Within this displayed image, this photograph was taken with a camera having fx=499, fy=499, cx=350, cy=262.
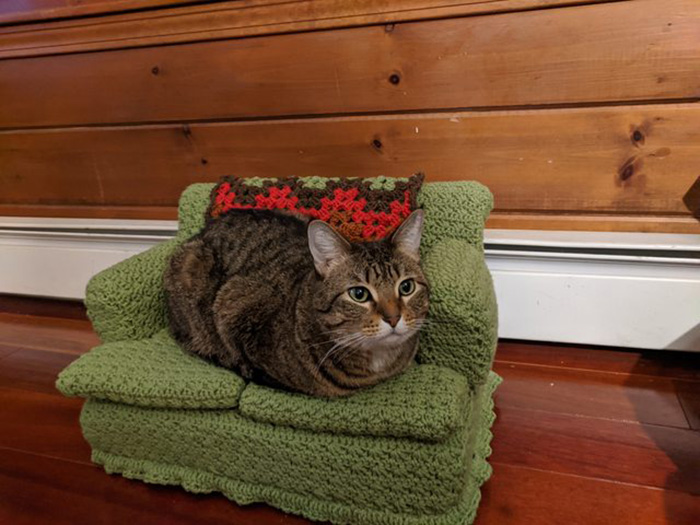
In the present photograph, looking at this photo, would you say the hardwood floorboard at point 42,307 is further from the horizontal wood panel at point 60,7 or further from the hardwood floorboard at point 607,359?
the hardwood floorboard at point 607,359

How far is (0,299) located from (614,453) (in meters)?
2.58

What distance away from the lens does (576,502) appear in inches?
42.2

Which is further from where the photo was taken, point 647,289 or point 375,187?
point 647,289

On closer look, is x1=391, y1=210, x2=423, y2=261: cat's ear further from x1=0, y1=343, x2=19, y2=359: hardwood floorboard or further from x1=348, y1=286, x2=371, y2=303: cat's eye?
x1=0, y1=343, x2=19, y2=359: hardwood floorboard

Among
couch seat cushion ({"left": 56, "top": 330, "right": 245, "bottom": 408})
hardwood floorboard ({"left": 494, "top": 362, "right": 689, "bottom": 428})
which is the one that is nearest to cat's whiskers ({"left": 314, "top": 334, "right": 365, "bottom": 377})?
couch seat cushion ({"left": 56, "top": 330, "right": 245, "bottom": 408})

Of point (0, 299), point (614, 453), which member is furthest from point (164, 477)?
point (0, 299)

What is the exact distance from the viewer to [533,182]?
1.53m

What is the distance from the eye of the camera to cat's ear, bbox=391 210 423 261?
0.97 metres

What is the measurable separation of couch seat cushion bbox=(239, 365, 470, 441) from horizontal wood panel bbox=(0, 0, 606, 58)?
1013mm

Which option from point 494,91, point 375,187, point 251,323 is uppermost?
point 494,91

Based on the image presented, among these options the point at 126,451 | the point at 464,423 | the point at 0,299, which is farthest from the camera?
the point at 0,299

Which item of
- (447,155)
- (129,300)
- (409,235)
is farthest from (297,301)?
(447,155)

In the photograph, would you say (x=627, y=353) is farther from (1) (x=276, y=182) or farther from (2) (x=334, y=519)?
(1) (x=276, y=182)

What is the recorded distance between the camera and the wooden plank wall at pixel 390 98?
1.37 m
